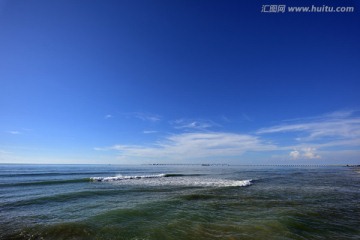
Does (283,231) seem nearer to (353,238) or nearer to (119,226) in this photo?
(353,238)

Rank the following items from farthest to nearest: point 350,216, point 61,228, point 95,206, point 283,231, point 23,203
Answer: point 23,203
point 95,206
point 350,216
point 61,228
point 283,231

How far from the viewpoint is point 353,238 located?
26.9 feet

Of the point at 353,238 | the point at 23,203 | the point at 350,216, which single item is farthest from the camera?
the point at 23,203

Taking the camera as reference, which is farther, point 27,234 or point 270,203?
point 270,203

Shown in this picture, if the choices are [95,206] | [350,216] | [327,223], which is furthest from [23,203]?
[350,216]

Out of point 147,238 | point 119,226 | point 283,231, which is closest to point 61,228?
point 119,226

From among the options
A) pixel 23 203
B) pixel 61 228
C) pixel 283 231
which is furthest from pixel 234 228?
pixel 23 203

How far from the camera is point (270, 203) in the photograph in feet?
47.7

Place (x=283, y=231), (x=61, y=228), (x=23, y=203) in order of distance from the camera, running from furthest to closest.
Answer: (x=23, y=203)
(x=61, y=228)
(x=283, y=231)

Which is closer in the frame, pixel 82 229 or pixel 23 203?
pixel 82 229

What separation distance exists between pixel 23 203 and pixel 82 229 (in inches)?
388

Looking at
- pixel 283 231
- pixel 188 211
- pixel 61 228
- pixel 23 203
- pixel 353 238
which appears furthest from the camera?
pixel 23 203

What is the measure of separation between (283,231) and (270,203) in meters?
6.10

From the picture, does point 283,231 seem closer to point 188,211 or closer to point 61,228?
point 188,211
